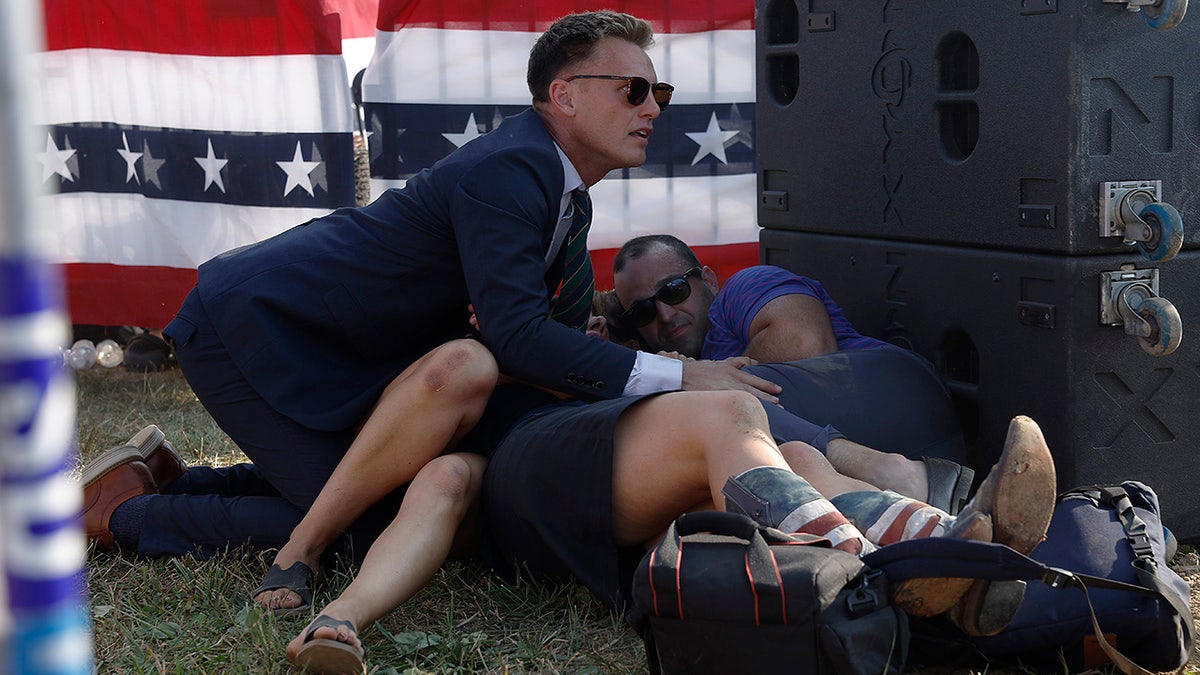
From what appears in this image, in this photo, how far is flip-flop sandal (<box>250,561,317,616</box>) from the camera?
2.53m

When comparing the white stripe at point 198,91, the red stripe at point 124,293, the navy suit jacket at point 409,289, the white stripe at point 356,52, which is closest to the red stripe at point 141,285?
the red stripe at point 124,293

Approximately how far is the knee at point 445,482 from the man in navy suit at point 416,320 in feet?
0.25

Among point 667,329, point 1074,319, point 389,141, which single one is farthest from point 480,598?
point 389,141

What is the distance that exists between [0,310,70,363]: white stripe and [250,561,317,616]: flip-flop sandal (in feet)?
6.04

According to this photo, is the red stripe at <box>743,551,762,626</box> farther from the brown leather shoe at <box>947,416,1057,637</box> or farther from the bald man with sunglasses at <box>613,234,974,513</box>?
the bald man with sunglasses at <box>613,234,974,513</box>

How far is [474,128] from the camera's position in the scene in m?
5.16

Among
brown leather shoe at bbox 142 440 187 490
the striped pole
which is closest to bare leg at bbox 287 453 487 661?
brown leather shoe at bbox 142 440 187 490

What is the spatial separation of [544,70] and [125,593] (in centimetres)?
149

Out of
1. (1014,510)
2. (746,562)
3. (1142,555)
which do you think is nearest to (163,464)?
(746,562)

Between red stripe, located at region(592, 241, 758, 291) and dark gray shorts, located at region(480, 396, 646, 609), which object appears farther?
red stripe, located at region(592, 241, 758, 291)

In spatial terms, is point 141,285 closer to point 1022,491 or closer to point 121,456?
point 121,456

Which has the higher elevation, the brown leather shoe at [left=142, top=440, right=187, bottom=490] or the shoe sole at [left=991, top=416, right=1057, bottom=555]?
the shoe sole at [left=991, top=416, right=1057, bottom=555]

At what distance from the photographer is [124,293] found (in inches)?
219

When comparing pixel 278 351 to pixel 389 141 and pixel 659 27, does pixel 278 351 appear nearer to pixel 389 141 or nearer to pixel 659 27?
pixel 389 141
